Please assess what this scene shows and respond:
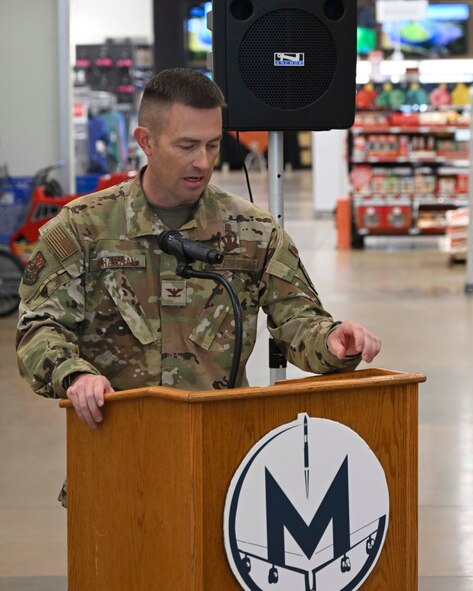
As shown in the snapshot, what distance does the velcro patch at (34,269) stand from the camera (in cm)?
236

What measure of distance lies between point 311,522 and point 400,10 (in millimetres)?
11526

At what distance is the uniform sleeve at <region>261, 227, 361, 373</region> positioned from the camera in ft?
8.00

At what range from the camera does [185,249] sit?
213cm

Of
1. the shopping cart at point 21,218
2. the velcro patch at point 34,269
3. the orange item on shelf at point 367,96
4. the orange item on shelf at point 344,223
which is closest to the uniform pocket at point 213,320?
the velcro patch at point 34,269

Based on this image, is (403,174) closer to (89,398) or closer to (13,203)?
(13,203)

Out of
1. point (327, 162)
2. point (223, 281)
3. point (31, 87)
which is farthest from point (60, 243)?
point (327, 162)

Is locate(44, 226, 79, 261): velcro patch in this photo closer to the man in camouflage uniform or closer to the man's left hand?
the man in camouflage uniform

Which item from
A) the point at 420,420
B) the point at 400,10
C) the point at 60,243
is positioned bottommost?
the point at 420,420

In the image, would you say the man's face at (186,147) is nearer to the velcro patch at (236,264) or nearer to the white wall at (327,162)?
the velcro patch at (236,264)

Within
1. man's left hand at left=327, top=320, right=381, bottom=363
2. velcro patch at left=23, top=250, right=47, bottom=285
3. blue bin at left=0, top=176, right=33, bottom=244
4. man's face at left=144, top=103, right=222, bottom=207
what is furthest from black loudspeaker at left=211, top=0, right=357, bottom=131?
blue bin at left=0, top=176, right=33, bottom=244

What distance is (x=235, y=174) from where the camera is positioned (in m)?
27.1

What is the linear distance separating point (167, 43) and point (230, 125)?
54.4 feet

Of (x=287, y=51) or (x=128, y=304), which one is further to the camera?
(x=287, y=51)

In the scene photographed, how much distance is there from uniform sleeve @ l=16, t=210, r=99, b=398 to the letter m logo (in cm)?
49
